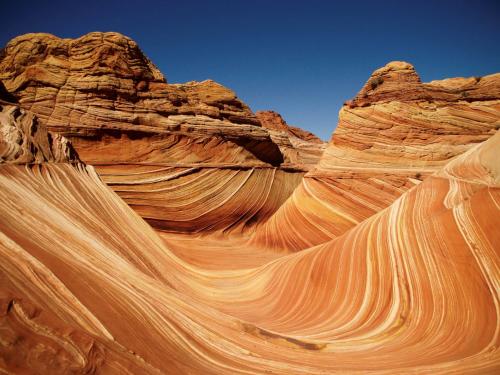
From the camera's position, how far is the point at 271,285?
468 cm

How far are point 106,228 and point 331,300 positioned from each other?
8.73 feet

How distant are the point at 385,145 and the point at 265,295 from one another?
16.2 feet

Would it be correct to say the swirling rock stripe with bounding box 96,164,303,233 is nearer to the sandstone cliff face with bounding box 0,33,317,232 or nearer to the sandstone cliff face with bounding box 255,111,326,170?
the sandstone cliff face with bounding box 0,33,317,232

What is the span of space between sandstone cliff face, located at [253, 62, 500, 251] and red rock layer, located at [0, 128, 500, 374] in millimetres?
2528

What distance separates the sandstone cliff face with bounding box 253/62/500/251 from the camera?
7.20 metres

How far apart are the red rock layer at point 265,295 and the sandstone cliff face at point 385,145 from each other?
8.30 feet

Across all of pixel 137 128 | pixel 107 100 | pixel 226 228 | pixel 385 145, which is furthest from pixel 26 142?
pixel 385 145

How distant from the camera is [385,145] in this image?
770 centimetres

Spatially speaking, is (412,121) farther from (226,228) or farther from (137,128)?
(137,128)

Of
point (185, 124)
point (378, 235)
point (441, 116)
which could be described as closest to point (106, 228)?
point (378, 235)

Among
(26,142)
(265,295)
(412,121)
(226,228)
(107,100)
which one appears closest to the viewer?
(26,142)

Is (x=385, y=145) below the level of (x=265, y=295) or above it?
above

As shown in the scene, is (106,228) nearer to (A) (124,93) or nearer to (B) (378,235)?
(B) (378,235)

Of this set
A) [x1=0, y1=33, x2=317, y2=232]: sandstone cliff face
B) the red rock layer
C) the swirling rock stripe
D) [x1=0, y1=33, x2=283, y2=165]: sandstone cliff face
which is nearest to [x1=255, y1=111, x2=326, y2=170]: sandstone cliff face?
the swirling rock stripe
